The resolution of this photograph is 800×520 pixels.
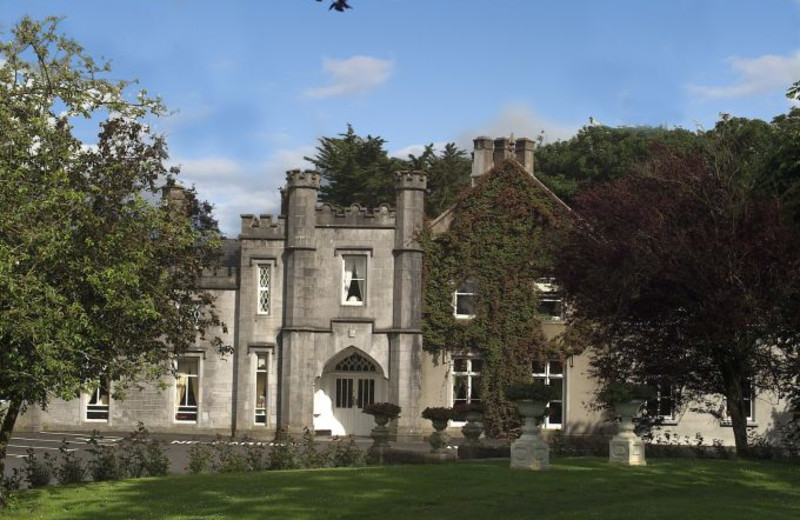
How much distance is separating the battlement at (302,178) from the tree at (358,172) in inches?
854

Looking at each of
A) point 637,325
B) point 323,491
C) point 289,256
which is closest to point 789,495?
point 323,491

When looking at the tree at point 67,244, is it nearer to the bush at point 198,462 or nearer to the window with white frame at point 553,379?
the bush at point 198,462

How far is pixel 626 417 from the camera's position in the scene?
23.8m

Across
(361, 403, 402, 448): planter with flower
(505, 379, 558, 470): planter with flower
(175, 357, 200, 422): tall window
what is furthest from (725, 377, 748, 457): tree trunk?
(175, 357, 200, 422): tall window

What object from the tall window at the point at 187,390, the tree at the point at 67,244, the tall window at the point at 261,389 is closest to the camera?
the tree at the point at 67,244

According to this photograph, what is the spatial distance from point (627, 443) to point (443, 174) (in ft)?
136

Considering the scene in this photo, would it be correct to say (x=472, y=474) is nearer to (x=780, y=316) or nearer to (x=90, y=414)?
(x=780, y=316)

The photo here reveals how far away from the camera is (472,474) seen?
2138 cm

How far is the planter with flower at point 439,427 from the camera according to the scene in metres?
26.9

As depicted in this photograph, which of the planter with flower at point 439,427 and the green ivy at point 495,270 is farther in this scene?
the green ivy at point 495,270

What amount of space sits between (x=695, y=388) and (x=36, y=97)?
1747 centimetres

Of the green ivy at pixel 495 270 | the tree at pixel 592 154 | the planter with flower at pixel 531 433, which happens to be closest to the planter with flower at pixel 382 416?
the planter with flower at pixel 531 433

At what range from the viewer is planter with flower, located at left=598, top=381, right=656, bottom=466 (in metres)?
23.4

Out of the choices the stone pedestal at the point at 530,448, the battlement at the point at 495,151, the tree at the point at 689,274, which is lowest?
the stone pedestal at the point at 530,448
